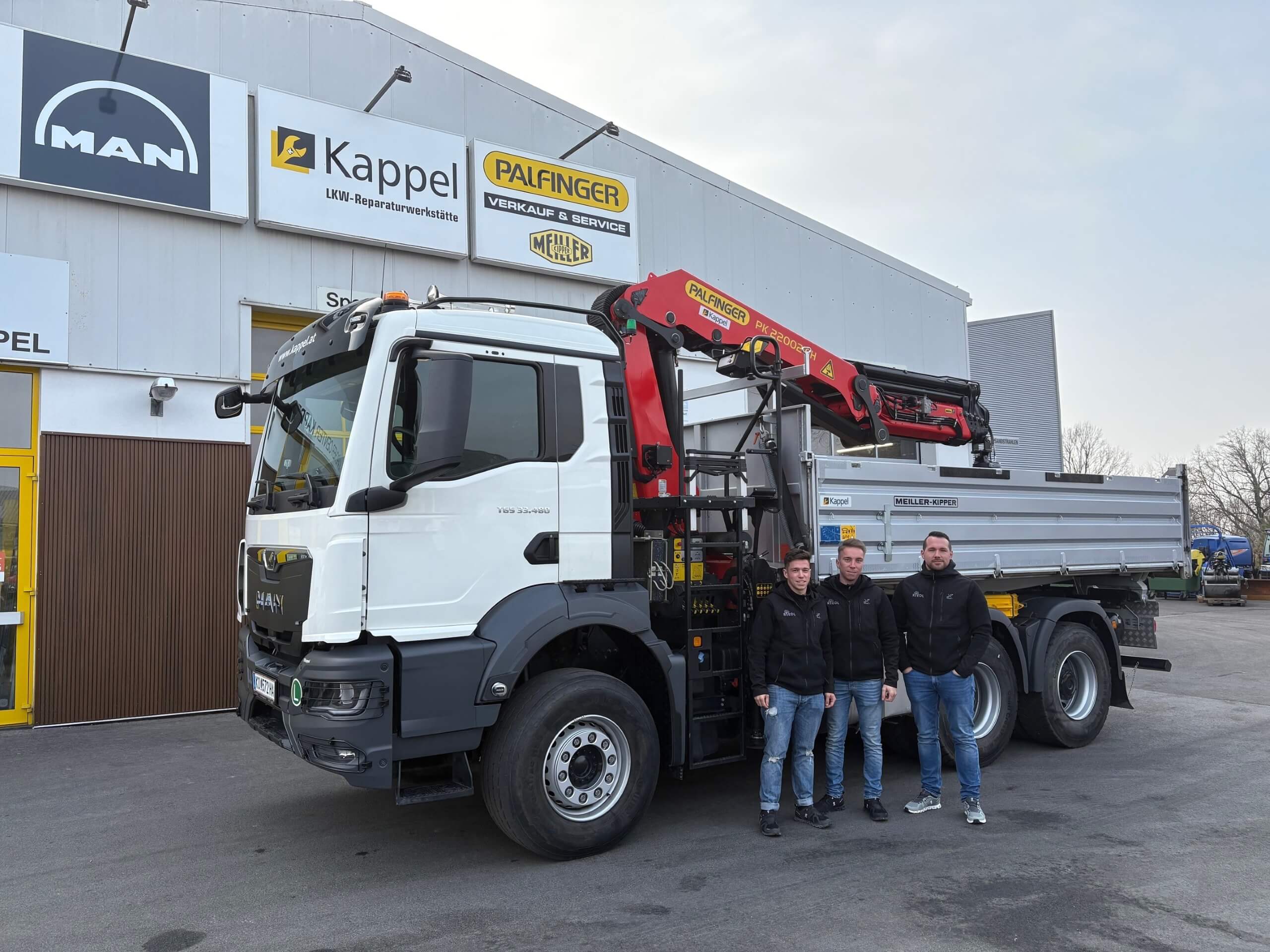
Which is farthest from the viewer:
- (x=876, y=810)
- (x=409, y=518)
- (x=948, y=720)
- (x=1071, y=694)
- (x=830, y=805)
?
(x=1071, y=694)

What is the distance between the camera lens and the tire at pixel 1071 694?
7.55m

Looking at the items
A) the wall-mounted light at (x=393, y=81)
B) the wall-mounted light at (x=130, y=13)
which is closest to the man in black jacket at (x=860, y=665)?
the wall-mounted light at (x=393, y=81)

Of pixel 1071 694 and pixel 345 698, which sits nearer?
pixel 345 698

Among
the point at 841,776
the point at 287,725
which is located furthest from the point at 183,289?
the point at 841,776

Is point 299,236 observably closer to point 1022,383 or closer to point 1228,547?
point 1022,383

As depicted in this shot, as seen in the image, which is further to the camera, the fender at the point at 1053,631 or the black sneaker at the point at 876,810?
the fender at the point at 1053,631

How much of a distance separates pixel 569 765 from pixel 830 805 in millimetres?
1879

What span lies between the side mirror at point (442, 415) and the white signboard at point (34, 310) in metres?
5.89

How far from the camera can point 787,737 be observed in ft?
18.5

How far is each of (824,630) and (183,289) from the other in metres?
7.29

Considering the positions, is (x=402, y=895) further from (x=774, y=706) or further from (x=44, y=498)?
(x=44, y=498)

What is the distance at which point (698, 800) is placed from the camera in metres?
6.32

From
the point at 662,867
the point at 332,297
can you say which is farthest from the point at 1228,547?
the point at 662,867

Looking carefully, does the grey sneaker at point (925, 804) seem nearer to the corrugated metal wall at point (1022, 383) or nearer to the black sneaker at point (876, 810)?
the black sneaker at point (876, 810)
